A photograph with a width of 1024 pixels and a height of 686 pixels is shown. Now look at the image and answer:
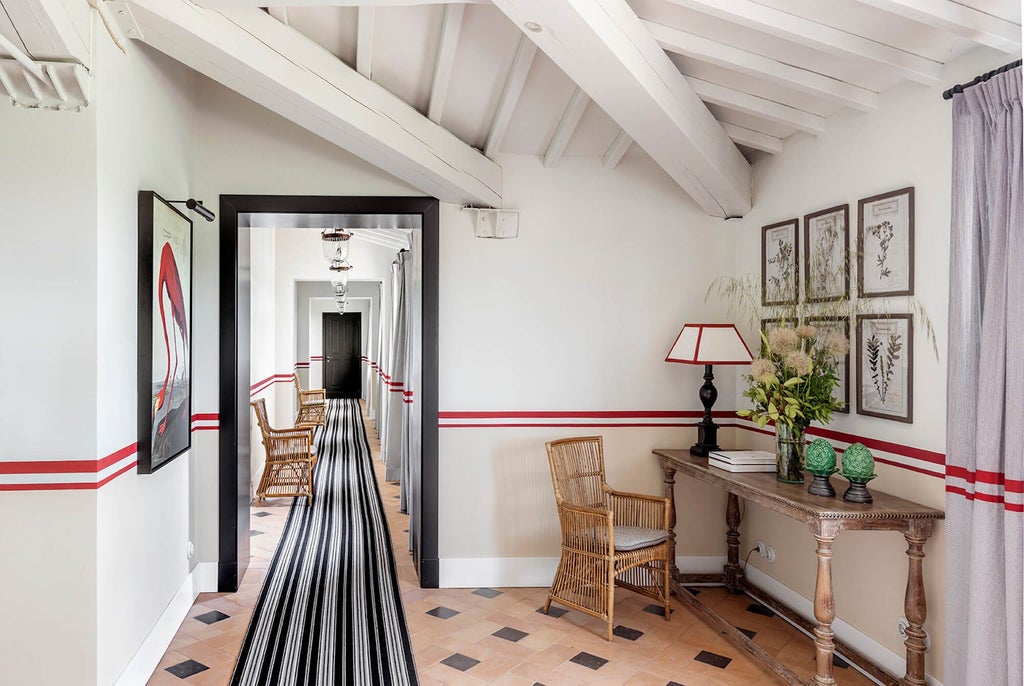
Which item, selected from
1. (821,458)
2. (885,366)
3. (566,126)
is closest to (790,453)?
(821,458)

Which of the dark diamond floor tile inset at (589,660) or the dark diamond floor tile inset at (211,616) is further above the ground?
the dark diamond floor tile inset at (589,660)

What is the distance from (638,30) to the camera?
103 inches

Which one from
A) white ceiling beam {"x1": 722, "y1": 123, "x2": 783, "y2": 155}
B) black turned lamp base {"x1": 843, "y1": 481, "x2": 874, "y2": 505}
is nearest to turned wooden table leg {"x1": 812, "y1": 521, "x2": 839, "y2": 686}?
black turned lamp base {"x1": 843, "y1": 481, "x2": 874, "y2": 505}

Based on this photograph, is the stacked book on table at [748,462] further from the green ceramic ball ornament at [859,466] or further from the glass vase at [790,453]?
the green ceramic ball ornament at [859,466]

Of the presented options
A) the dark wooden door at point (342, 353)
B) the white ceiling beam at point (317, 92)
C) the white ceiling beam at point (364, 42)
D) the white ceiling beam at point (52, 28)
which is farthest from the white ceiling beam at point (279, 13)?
the dark wooden door at point (342, 353)

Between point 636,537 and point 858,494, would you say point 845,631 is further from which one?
point 636,537

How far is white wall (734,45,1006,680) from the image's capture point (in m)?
2.69

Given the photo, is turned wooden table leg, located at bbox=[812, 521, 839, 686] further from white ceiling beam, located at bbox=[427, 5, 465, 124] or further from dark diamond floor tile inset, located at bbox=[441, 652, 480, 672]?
white ceiling beam, located at bbox=[427, 5, 465, 124]

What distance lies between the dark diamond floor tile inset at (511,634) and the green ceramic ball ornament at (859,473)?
1.65 metres

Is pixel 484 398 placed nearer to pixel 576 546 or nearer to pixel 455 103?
pixel 576 546

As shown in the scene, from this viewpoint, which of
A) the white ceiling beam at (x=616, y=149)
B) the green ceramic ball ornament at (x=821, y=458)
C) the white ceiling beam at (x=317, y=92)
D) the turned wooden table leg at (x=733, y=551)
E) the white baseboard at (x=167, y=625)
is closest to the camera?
the white ceiling beam at (x=317, y=92)

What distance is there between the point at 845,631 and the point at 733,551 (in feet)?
3.07

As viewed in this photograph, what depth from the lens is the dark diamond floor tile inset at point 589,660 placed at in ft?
10.1

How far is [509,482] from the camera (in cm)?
414
